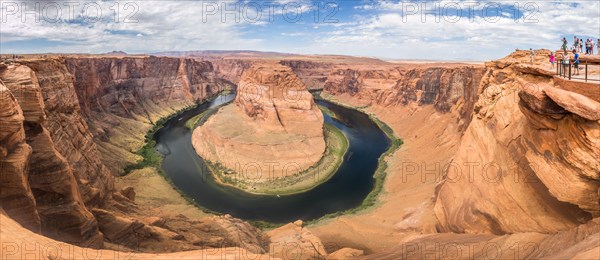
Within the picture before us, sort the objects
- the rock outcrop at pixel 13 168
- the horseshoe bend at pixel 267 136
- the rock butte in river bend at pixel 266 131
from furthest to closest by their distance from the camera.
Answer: the rock butte in river bend at pixel 266 131, the horseshoe bend at pixel 267 136, the rock outcrop at pixel 13 168

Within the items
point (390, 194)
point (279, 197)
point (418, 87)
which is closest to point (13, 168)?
point (279, 197)

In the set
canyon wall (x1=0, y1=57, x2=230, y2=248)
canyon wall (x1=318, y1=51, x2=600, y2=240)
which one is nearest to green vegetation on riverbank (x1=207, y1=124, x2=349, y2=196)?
canyon wall (x1=0, y1=57, x2=230, y2=248)

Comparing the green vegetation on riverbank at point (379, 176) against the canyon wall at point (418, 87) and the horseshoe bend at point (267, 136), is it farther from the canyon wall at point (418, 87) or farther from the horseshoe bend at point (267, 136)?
the canyon wall at point (418, 87)

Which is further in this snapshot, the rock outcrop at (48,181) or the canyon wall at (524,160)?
the rock outcrop at (48,181)

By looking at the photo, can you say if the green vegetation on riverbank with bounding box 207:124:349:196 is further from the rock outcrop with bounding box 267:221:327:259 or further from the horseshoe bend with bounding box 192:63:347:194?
the rock outcrop with bounding box 267:221:327:259

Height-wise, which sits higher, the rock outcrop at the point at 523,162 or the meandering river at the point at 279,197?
the rock outcrop at the point at 523,162

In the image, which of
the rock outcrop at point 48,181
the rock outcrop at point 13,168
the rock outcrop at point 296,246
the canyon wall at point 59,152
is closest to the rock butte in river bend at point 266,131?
the canyon wall at point 59,152
